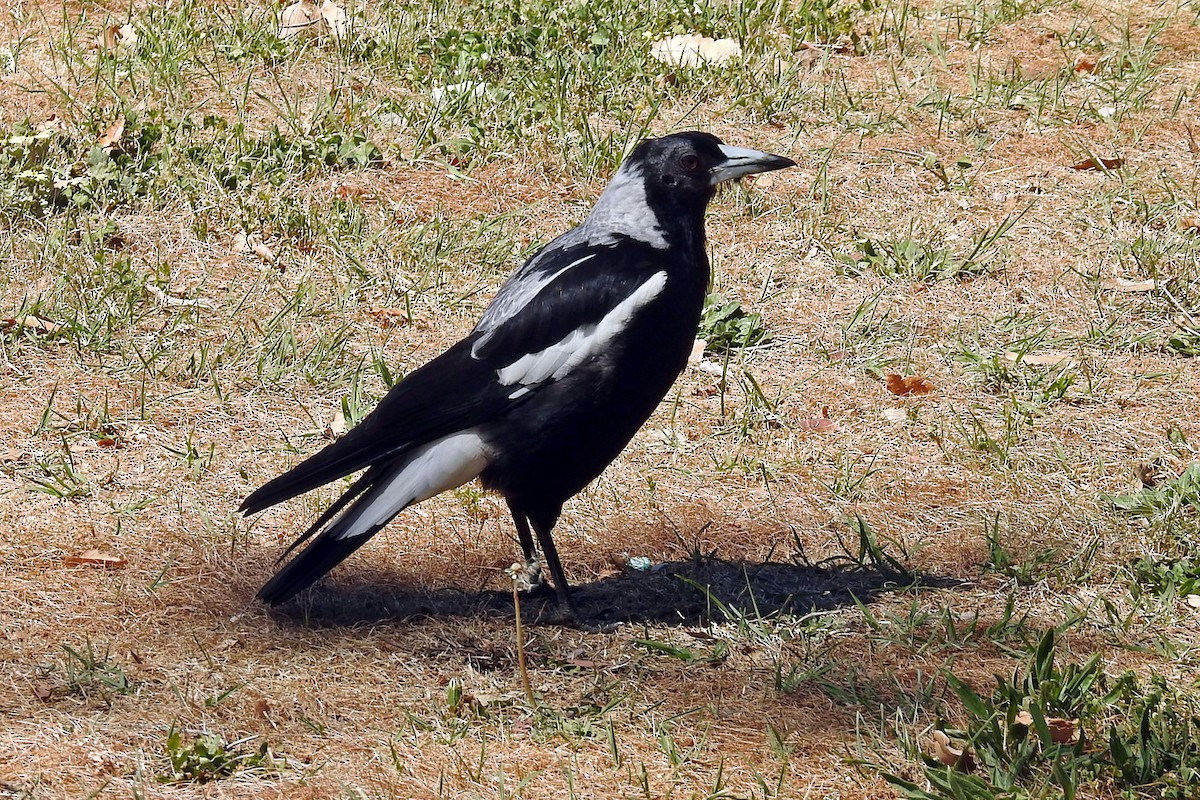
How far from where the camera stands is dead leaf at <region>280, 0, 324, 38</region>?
5.41m

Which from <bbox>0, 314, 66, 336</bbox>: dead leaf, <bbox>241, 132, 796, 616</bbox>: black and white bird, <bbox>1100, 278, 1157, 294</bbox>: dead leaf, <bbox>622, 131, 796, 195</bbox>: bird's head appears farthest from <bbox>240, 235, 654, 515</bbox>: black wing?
<bbox>1100, 278, 1157, 294</bbox>: dead leaf

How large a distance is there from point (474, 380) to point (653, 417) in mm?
972

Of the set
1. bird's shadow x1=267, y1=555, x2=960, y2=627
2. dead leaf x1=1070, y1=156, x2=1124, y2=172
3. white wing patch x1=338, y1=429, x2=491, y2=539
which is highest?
white wing patch x1=338, y1=429, x2=491, y2=539

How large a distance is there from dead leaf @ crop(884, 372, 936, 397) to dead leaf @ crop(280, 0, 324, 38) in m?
2.80

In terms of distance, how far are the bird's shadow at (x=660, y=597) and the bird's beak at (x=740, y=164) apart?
850mm

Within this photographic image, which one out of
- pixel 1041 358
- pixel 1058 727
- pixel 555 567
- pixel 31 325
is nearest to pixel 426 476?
pixel 555 567

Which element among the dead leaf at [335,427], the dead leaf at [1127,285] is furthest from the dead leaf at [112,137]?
the dead leaf at [1127,285]

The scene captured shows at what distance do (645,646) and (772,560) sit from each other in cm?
50

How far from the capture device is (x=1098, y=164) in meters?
4.83

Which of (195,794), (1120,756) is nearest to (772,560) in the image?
(1120,756)

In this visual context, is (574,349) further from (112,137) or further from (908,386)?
(112,137)

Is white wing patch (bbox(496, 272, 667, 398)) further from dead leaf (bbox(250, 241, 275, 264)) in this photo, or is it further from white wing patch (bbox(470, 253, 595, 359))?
dead leaf (bbox(250, 241, 275, 264))

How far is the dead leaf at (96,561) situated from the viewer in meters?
3.02

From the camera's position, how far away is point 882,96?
522 cm
